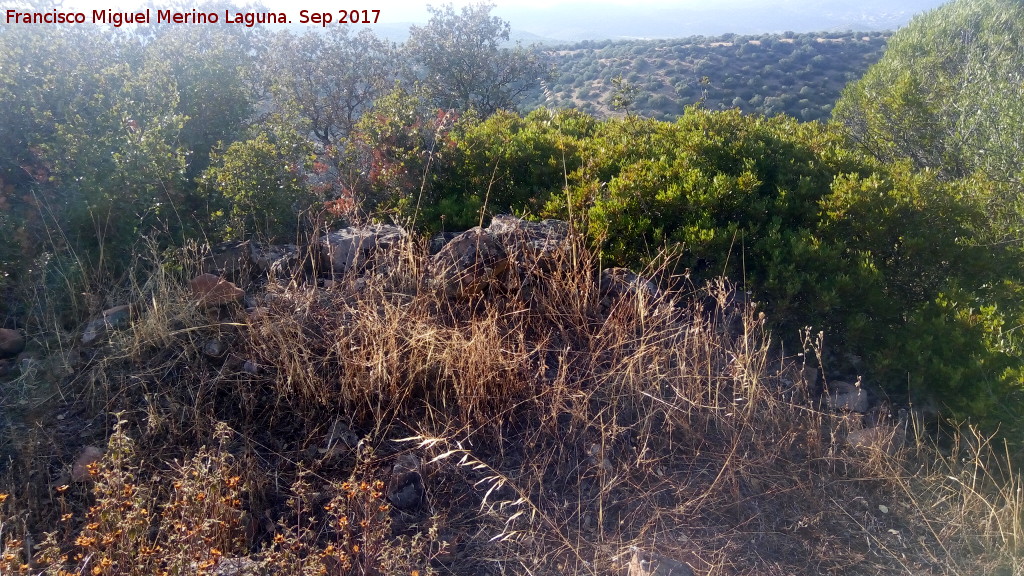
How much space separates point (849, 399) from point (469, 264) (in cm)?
214

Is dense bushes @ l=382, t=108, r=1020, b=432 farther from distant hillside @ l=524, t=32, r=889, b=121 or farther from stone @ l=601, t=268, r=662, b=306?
distant hillside @ l=524, t=32, r=889, b=121

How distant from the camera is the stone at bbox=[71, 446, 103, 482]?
9.25ft

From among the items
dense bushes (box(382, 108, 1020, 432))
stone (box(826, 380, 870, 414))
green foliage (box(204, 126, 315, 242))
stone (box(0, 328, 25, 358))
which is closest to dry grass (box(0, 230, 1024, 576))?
stone (box(826, 380, 870, 414))

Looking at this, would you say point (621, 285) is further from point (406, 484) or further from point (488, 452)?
point (406, 484)

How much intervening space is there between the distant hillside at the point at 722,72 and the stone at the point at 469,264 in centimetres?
1489

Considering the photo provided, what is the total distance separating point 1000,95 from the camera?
6855mm

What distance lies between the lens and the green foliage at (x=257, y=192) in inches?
179

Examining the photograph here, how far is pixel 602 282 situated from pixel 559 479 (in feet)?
4.40

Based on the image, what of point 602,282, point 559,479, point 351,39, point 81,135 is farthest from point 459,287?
point 351,39

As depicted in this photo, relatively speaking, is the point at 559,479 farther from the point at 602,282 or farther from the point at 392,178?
the point at 392,178

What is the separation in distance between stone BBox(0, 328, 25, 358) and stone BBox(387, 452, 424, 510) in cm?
226

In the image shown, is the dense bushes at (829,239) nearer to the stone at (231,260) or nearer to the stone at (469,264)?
the stone at (469,264)

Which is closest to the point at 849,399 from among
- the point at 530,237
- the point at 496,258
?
the point at 530,237

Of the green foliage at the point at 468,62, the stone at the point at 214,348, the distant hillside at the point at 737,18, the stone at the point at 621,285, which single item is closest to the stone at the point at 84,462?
the stone at the point at 214,348
